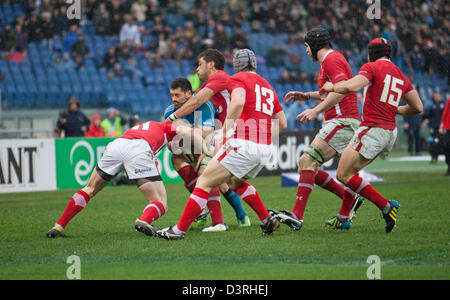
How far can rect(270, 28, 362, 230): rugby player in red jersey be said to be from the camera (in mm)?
7906

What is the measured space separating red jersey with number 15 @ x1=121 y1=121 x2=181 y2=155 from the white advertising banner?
6.54m

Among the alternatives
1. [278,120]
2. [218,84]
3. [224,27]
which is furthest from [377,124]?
[224,27]

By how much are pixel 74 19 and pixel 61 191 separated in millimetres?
9164

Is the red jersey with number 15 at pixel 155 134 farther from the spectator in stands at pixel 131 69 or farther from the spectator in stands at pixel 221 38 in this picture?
the spectator in stands at pixel 221 38

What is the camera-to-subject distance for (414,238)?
7.36 m

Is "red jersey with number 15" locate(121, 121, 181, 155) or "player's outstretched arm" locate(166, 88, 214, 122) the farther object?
"red jersey with number 15" locate(121, 121, 181, 155)

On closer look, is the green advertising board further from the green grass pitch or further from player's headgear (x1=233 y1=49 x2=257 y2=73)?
player's headgear (x1=233 y1=49 x2=257 y2=73)

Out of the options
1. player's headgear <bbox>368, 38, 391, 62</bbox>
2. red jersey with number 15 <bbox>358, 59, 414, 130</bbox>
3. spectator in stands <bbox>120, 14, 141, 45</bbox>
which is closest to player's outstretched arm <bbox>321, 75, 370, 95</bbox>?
red jersey with number 15 <bbox>358, 59, 414, 130</bbox>

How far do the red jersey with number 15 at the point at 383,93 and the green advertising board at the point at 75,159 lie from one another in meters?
8.76

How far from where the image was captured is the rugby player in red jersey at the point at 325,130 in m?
7.91

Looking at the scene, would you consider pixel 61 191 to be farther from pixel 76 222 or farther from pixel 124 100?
pixel 124 100

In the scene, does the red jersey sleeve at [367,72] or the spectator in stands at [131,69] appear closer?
the red jersey sleeve at [367,72]

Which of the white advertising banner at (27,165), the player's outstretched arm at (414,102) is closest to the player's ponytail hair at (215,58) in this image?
the player's outstretched arm at (414,102)
